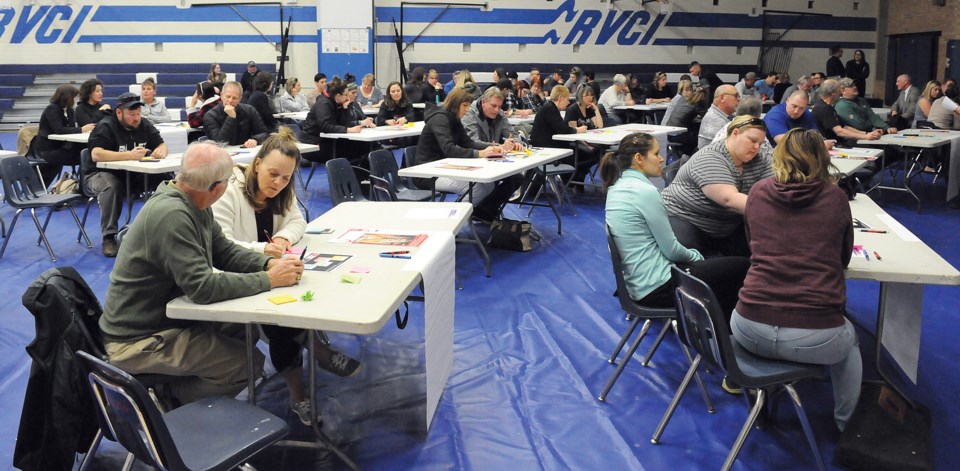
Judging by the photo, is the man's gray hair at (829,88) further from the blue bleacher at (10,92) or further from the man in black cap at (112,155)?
the blue bleacher at (10,92)

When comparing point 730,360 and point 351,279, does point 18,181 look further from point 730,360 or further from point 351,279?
point 730,360

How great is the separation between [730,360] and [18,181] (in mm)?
5034

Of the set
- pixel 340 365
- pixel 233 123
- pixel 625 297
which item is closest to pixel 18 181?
pixel 233 123

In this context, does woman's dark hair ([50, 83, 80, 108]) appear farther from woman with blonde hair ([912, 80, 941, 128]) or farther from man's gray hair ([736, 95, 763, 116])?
woman with blonde hair ([912, 80, 941, 128])

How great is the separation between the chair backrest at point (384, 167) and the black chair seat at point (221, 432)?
319 cm

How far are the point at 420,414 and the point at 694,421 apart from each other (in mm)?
1087

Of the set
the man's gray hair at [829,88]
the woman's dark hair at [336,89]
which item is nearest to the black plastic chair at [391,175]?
the woman's dark hair at [336,89]

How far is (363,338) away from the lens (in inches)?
153

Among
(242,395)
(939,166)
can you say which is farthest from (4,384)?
(939,166)

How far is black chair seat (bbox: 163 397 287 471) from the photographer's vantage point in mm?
1994

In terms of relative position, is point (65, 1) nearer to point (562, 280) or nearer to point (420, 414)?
point (562, 280)

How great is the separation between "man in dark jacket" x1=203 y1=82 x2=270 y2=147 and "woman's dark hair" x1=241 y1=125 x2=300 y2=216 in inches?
130

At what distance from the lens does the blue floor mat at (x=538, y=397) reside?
278cm

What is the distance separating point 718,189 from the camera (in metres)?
3.61
